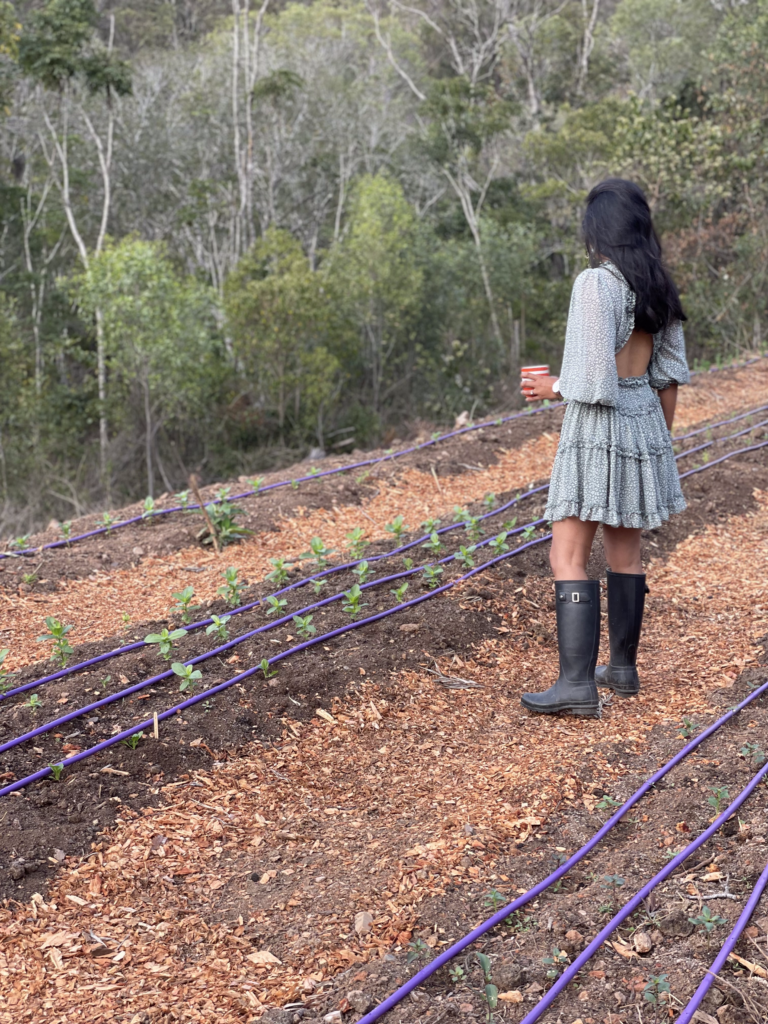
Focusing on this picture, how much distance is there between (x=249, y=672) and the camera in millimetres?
3113

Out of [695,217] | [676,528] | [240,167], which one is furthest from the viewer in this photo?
[240,167]

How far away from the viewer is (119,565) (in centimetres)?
454

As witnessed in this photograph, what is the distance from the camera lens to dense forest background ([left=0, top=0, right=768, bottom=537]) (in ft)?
42.0

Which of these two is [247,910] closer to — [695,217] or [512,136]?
[695,217]


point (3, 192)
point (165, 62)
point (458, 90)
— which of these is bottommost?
point (3, 192)

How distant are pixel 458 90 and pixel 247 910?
607 inches

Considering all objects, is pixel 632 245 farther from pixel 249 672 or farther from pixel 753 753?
pixel 249 672

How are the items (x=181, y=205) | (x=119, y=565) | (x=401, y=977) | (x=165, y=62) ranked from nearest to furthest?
(x=401, y=977), (x=119, y=565), (x=181, y=205), (x=165, y=62)

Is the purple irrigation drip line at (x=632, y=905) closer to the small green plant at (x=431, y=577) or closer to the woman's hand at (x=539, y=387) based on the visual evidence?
the woman's hand at (x=539, y=387)

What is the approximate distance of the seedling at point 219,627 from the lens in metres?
3.25

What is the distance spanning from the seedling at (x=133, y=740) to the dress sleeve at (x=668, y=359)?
74.6 inches

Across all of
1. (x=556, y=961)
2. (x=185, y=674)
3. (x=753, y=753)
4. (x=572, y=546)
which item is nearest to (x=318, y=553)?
(x=185, y=674)

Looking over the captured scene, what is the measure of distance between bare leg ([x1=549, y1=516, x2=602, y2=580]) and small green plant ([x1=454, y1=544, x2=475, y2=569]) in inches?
39.3

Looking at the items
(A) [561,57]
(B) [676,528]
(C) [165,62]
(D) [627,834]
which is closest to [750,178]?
(A) [561,57]
